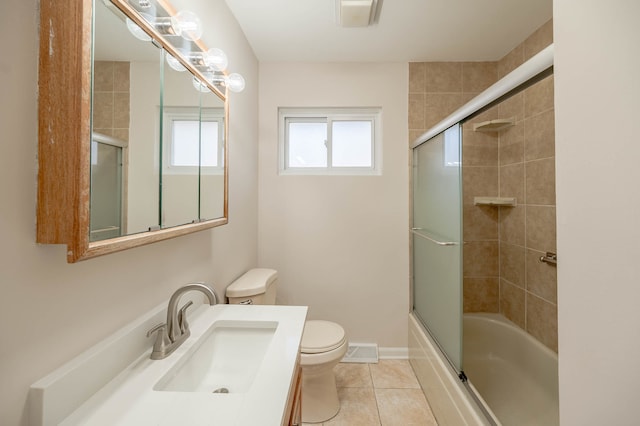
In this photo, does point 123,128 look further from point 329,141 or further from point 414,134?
point 414,134

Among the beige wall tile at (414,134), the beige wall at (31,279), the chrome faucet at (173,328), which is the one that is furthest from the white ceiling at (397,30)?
the chrome faucet at (173,328)

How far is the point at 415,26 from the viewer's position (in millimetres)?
1928

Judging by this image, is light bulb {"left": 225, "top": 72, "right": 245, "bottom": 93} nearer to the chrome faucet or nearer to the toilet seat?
the chrome faucet

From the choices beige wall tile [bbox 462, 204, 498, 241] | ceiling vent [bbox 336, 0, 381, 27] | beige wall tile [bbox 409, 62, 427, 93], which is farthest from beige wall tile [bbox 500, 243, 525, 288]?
ceiling vent [bbox 336, 0, 381, 27]

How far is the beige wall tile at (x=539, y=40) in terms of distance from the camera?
1.86m

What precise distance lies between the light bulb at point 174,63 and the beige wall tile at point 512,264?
2.37 m

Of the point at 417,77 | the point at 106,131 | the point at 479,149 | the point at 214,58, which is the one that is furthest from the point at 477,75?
the point at 106,131

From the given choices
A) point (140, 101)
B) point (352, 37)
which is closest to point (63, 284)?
point (140, 101)

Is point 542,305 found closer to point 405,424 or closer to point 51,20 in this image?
point 405,424

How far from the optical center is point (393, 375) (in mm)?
2164

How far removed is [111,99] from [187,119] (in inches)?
16.8

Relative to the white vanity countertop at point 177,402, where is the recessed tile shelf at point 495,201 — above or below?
above

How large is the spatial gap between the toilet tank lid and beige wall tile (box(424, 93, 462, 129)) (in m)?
1.76

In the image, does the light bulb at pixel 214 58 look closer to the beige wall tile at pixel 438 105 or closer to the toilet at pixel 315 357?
the toilet at pixel 315 357
